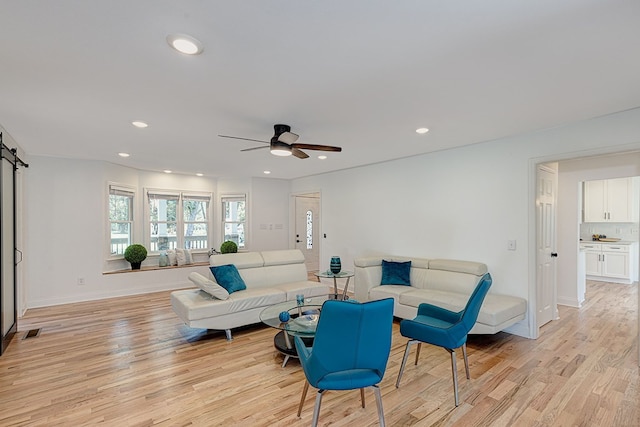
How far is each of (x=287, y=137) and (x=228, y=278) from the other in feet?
7.12

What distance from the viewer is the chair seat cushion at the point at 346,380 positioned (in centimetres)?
197

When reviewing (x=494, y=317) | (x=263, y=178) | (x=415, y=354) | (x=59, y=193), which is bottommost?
(x=415, y=354)

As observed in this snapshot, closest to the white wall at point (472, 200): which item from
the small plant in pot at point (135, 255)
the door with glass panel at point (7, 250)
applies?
the small plant in pot at point (135, 255)

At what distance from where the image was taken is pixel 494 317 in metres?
3.41

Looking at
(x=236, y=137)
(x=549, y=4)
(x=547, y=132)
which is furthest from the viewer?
(x=236, y=137)

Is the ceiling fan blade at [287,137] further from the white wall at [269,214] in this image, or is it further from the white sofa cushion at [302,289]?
the white wall at [269,214]

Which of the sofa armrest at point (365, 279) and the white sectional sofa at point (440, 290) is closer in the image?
the white sectional sofa at point (440, 290)

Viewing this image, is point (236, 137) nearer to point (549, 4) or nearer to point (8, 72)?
point (8, 72)

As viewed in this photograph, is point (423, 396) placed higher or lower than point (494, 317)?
lower

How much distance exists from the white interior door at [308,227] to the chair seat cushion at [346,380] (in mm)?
6155

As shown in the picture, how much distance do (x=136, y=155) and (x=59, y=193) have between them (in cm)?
160

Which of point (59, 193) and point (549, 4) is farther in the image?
point (59, 193)

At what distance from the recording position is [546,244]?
4.21 meters

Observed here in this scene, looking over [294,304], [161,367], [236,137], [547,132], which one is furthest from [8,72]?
[547,132]
